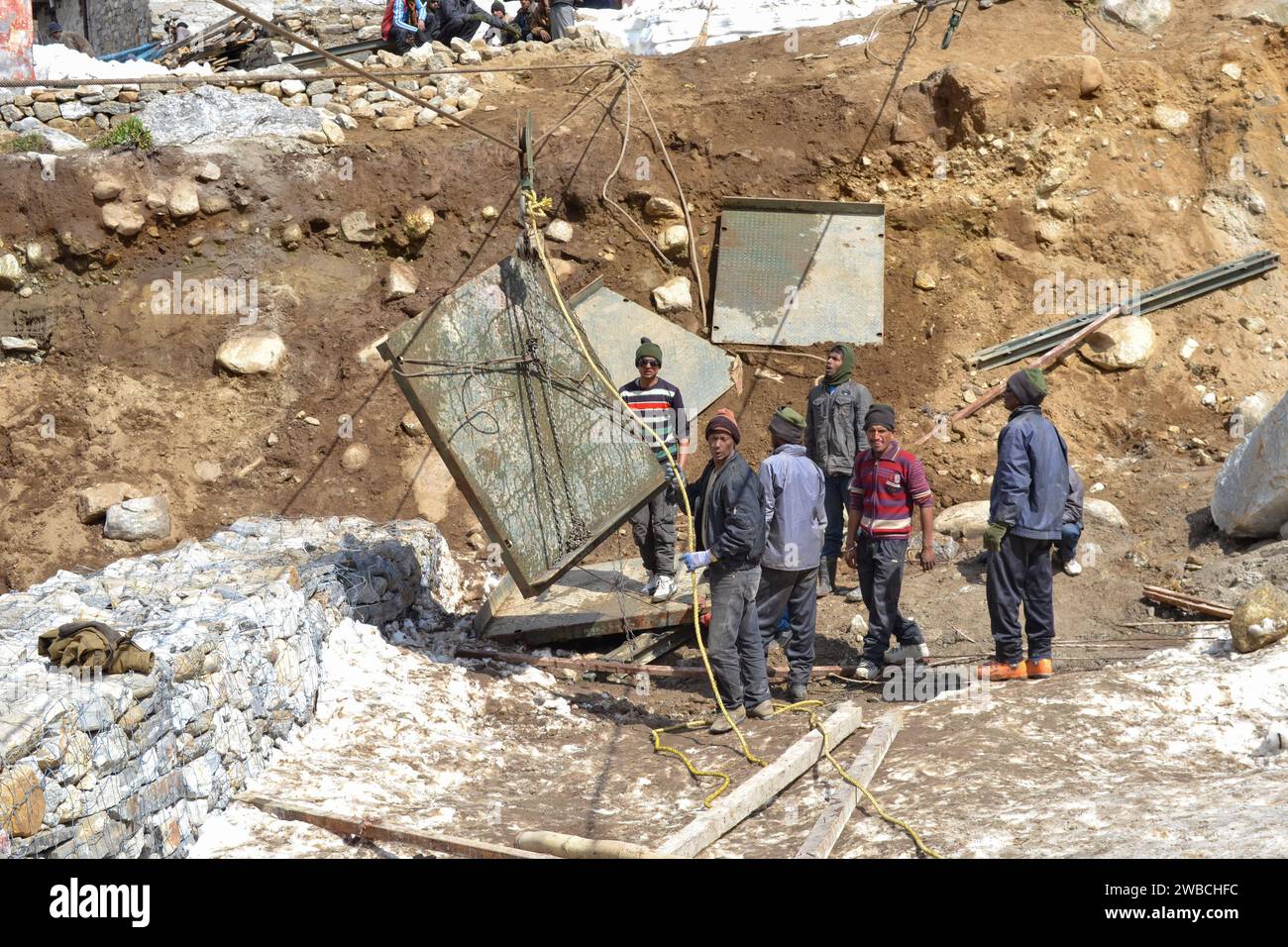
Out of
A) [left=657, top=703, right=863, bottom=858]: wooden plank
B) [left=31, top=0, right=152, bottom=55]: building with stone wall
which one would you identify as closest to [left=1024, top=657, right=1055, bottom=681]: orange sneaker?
[left=657, top=703, right=863, bottom=858]: wooden plank

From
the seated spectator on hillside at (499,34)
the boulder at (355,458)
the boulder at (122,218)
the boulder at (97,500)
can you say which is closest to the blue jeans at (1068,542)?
the boulder at (355,458)

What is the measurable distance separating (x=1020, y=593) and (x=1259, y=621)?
3.89 feet

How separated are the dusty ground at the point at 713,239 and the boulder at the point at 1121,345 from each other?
10 centimetres

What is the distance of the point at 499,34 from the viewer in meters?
15.0

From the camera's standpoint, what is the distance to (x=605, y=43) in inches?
509

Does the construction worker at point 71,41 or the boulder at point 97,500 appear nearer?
the boulder at point 97,500

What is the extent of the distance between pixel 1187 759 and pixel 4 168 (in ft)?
32.2

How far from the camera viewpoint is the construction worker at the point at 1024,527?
6922 millimetres

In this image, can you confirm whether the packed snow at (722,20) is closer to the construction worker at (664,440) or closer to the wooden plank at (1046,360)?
the wooden plank at (1046,360)

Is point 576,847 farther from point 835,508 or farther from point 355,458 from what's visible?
point 355,458

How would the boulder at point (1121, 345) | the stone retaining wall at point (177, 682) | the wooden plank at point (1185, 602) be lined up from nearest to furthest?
the stone retaining wall at point (177, 682) < the wooden plank at point (1185, 602) < the boulder at point (1121, 345)

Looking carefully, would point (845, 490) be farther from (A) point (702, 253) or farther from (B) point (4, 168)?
(B) point (4, 168)
